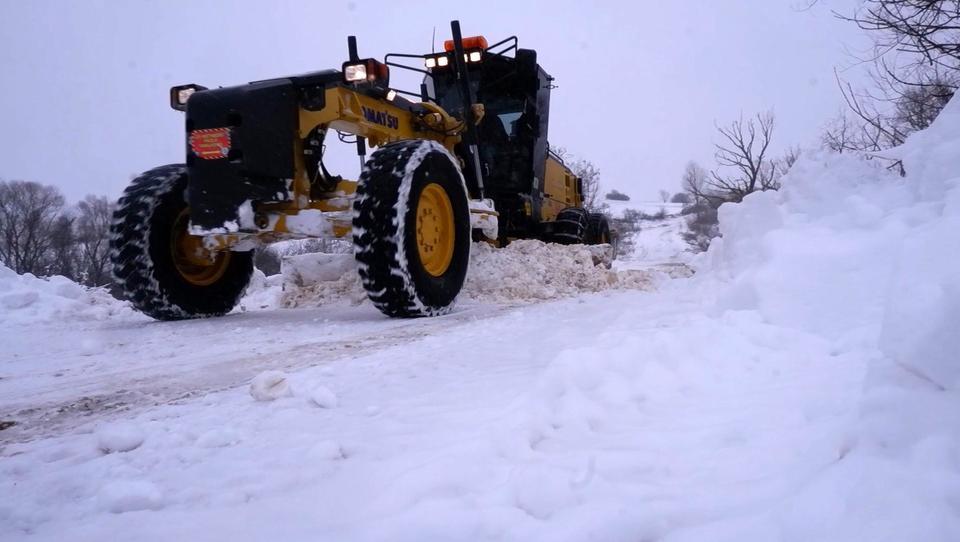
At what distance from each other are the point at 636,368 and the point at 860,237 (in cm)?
170

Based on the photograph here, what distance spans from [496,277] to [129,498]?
496 centimetres

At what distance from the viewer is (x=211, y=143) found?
437 cm

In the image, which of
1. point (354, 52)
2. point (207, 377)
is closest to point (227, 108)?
point (354, 52)

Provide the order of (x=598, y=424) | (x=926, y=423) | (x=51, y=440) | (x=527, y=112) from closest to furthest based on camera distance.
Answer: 1. (x=926, y=423)
2. (x=598, y=424)
3. (x=51, y=440)
4. (x=527, y=112)

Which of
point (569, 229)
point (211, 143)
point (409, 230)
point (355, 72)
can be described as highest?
point (355, 72)

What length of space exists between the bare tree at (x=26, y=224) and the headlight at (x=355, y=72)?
20354 millimetres

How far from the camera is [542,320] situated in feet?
13.9

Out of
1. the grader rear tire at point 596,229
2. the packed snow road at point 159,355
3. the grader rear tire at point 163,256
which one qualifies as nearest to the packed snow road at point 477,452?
the packed snow road at point 159,355

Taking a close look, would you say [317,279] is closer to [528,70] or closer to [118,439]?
[528,70]

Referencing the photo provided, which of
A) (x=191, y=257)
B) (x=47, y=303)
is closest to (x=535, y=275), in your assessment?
(x=191, y=257)

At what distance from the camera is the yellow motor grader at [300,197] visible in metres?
4.32

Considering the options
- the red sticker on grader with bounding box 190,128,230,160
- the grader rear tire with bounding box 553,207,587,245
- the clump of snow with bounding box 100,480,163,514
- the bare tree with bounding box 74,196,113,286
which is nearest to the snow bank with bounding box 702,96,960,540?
the clump of snow with bounding box 100,480,163,514

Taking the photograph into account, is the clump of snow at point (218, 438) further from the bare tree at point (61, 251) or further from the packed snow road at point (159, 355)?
the bare tree at point (61, 251)

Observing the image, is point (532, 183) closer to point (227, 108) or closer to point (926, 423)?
point (227, 108)
